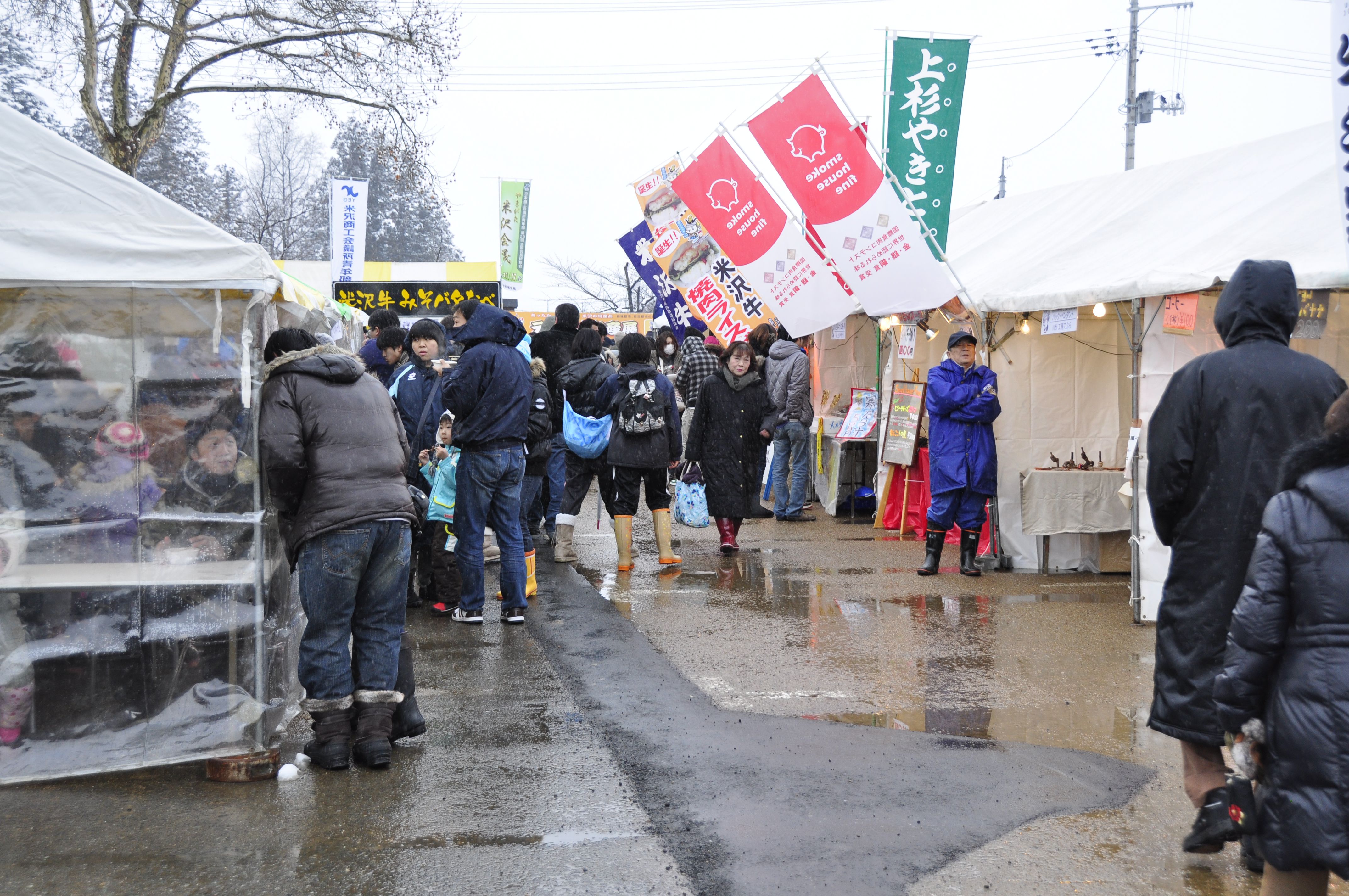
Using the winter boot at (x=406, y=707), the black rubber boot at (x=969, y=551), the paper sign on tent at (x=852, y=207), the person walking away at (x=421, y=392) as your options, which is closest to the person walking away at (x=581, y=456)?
the person walking away at (x=421, y=392)

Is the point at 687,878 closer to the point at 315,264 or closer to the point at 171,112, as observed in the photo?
the point at 315,264

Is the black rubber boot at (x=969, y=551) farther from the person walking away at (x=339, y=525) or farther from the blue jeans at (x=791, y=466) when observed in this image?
the person walking away at (x=339, y=525)

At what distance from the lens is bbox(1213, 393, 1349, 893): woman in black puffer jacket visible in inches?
97.4

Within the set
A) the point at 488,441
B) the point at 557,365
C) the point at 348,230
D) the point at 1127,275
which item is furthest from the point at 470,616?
the point at 348,230

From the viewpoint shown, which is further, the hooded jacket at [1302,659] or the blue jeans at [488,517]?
the blue jeans at [488,517]

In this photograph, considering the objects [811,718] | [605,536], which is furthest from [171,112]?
[811,718]

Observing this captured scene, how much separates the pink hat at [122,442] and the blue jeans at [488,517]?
269cm

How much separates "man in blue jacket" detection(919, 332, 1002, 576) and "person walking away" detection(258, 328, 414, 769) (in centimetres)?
521

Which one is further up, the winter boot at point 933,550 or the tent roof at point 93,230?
the tent roof at point 93,230

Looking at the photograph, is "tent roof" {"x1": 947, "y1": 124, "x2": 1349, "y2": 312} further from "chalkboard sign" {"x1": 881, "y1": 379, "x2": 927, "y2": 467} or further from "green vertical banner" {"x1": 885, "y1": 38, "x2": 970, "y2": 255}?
"chalkboard sign" {"x1": 881, "y1": 379, "x2": 927, "y2": 467}

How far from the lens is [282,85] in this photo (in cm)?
1725

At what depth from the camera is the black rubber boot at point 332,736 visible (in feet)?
14.9

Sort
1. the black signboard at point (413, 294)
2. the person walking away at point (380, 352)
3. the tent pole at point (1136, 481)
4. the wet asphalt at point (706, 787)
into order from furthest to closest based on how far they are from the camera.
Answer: the black signboard at point (413, 294) → the person walking away at point (380, 352) → the tent pole at point (1136, 481) → the wet asphalt at point (706, 787)

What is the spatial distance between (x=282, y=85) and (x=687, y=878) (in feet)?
55.0
